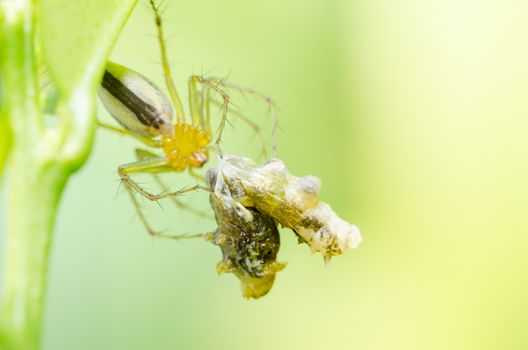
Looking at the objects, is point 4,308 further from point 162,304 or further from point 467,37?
point 467,37

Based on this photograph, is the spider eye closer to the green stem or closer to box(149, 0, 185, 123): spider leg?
box(149, 0, 185, 123): spider leg

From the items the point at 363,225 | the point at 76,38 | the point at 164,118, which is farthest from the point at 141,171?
the point at 76,38

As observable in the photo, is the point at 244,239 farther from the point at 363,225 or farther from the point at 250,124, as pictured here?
the point at 363,225

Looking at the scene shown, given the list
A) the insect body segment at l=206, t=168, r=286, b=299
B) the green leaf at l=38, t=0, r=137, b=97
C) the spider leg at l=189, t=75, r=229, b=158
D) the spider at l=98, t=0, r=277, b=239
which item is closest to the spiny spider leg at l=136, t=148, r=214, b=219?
the spider at l=98, t=0, r=277, b=239

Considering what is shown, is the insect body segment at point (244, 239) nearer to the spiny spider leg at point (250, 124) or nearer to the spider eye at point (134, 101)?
the spider eye at point (134, 101)

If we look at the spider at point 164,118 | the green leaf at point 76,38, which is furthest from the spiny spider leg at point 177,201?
the green leaf at point 76,38

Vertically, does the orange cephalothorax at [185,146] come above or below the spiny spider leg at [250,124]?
below
